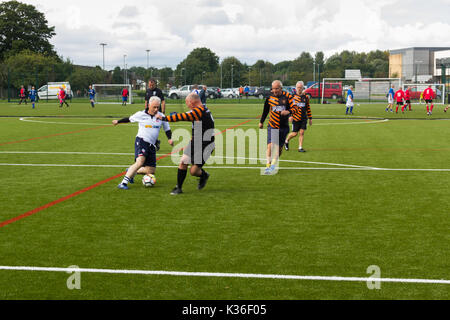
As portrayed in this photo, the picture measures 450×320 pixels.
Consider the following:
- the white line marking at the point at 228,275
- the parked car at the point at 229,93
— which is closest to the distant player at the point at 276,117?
the white line marking at the point at 228,275

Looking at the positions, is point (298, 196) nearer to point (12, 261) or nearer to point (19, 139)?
point (12, 261)

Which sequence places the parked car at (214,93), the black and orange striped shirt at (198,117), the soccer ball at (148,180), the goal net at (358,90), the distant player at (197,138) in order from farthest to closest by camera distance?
the parked car at (214,93) → the goal net at (358,90) → the soccer ball at (148,180) → the distant player at (197,138) → the black and orange striped shirt at (198,117)

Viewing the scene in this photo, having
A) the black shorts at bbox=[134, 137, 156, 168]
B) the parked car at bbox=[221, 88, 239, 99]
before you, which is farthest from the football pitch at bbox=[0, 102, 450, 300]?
the parked car at bbox=[221, 88, 239, 99]

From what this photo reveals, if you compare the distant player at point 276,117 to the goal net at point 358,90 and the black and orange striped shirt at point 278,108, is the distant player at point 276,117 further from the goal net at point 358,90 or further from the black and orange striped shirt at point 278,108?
the goal net at point 358,90

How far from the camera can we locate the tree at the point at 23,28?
10169 cm

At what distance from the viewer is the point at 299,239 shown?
6480 millimetres

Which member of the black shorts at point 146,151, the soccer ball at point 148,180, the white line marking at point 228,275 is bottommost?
the white line marking at point 228,275

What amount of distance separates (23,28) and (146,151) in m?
103

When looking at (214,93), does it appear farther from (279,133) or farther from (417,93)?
(279,133)

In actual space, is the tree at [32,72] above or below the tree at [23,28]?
below

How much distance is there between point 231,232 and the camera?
6.81m

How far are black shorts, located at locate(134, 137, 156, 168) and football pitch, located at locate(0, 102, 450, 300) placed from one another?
492mm

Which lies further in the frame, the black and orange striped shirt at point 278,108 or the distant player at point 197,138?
the black and orange striped shirt at point 278,108
